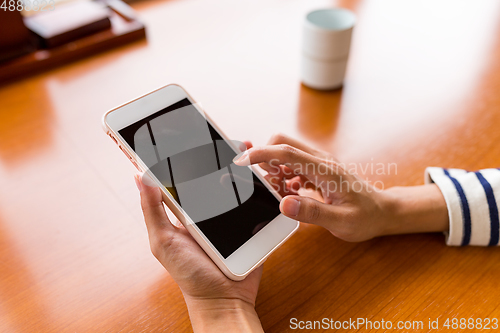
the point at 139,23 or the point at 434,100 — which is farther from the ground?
the point at 139,23

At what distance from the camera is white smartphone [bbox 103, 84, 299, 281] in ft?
1.79

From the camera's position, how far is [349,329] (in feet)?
1.72

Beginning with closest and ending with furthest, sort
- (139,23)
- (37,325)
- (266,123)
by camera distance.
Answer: (37,325) → (266,123) → (139,23)

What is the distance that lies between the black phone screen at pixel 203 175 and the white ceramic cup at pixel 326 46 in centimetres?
35

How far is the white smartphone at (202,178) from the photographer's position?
55cm

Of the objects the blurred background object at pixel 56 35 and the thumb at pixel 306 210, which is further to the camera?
the blurred background object at pixel 56 35

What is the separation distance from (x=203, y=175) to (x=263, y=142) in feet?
0.72

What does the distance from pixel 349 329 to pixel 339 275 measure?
3.2 inches

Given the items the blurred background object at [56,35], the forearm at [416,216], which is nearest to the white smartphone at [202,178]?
the forearm at [416,216]

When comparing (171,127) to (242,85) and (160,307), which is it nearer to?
(160,307)

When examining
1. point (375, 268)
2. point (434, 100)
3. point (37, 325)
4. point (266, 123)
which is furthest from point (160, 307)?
point (434, 100)

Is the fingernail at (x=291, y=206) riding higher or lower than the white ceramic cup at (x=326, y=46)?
lower

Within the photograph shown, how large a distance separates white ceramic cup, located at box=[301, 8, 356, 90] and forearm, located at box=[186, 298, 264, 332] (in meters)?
0.56

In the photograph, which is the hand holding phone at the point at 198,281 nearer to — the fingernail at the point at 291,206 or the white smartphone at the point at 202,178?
the white smartphone at the point at 202,178
